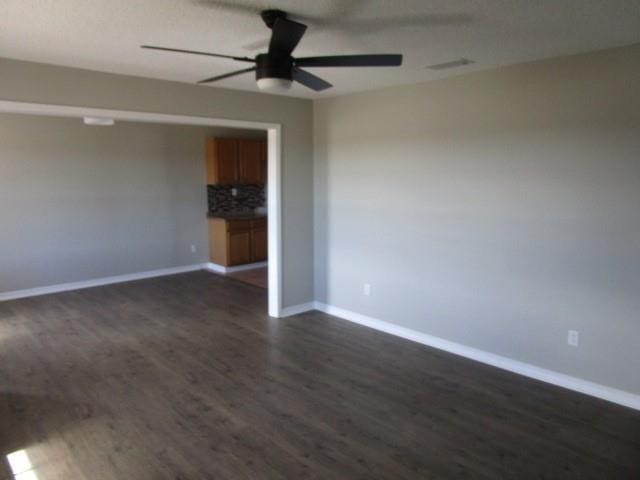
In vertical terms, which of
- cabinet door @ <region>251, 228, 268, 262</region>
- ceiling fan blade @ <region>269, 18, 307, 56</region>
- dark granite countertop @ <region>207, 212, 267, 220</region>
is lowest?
cabinet door @ <region>251, 228, 268, 262</region>

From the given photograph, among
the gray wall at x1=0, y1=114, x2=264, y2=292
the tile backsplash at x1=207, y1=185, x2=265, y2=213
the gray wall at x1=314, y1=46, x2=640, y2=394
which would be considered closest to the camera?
the gray wall at x1=314, y1=46, x2=640, y2=394

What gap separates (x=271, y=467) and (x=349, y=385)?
43.5 inches

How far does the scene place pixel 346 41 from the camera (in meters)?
2.80

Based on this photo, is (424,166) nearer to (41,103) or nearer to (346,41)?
(346,41)

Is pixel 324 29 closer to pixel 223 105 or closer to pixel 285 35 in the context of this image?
pixel 285 35

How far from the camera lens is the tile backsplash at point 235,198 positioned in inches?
297

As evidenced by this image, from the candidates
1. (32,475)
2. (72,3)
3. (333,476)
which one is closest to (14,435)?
(32,475)

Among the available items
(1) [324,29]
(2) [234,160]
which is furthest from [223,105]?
(2) [234,160]

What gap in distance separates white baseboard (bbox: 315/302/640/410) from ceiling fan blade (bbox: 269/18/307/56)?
2948 mm

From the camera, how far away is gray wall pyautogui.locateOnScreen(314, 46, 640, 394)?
10.2 feet

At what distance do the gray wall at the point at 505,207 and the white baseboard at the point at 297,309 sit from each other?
583 millimetres

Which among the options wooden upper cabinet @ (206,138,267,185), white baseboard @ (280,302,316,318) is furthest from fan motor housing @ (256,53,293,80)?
wooden upper cabinet @ (206,138,267,185)

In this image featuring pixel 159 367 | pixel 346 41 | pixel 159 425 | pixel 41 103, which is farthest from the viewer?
pixel 159 367

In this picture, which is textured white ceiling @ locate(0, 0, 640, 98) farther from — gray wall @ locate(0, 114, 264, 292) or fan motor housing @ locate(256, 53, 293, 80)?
gray wall @ locate(0, 114, 264, 292)
